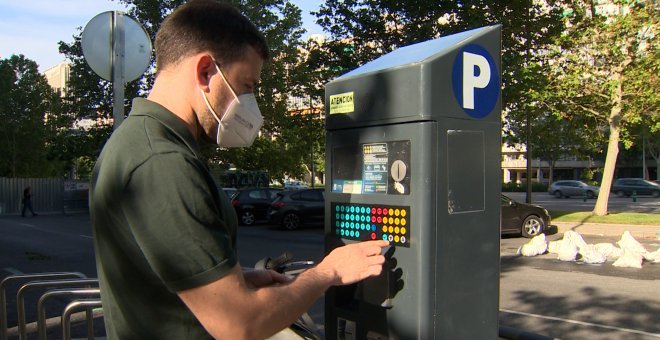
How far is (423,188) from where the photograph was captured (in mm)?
1989

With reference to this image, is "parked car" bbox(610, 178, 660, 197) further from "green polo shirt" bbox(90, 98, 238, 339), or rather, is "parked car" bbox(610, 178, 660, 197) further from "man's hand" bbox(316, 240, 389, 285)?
"green polo shirt" bbox(90, 98, 238, 339)

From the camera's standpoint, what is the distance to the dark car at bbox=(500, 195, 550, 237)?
13328mm

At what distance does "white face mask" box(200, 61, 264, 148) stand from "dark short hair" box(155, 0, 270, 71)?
0.06 m

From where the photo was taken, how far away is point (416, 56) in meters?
2.13

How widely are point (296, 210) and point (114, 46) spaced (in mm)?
12329

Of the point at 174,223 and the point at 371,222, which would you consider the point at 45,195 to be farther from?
the point at 174,223

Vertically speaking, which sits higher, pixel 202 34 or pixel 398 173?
pixel 202 34

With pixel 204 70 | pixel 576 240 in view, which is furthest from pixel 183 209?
pixel 576 240

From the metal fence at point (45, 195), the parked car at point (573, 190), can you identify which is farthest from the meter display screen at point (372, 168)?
the parked car at point (573, 190)

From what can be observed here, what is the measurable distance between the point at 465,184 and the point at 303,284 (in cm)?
100

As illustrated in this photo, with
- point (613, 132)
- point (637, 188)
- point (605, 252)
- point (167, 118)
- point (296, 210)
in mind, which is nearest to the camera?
point (167, 118)

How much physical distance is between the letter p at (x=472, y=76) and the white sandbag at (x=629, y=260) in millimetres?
8078

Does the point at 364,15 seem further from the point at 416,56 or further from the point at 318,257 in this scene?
the point at 416,56

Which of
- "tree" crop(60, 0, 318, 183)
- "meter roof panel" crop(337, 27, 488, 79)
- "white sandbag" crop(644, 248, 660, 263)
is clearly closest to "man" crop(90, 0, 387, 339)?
"meter roof panel" crop(337, 27, 488, 79)
